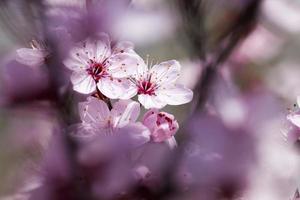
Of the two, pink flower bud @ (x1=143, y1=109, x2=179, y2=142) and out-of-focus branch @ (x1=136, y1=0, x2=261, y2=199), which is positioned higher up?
out-of-focus branch @ (x1=136, y1=0, x2=261, y2=199)

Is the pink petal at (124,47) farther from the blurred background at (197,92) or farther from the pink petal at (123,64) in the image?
the blurred background at (197,92)

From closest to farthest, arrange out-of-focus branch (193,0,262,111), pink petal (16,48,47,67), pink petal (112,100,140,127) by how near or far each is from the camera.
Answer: out-of-focus branch (193,0,262,111), pink petal (16,48,47,67), pink petal (112,100,140,127)

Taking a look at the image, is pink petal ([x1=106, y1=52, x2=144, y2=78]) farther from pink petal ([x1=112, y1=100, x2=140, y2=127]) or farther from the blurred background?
the blurred background

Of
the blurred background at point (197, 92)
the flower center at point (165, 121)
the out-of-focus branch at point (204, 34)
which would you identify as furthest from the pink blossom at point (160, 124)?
the out-of-focus branch at point (204, 34)

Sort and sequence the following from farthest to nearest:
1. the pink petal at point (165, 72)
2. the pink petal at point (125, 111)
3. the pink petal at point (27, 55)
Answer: the pink petal at point (165, 72)
the pink petal at point (125, 111)
the pink petal at point (27, 55)

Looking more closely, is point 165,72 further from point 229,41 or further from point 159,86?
point 229,41

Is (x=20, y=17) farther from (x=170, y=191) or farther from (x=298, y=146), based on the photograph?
(x=298, y=146)

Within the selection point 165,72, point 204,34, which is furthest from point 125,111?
point 204,34

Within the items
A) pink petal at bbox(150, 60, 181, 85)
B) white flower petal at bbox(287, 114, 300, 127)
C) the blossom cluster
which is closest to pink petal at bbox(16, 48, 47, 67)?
the blossom cluster
